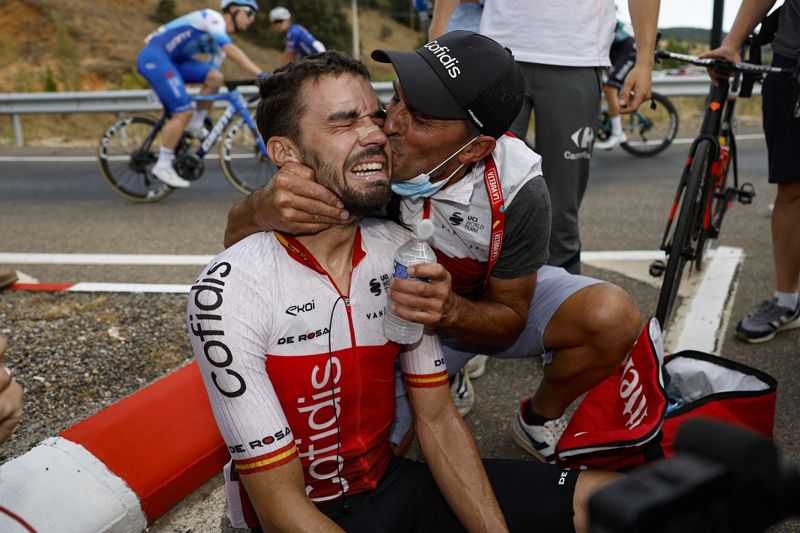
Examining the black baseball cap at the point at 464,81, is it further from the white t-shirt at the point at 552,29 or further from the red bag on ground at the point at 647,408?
the white t-shirt at the point at 552,29

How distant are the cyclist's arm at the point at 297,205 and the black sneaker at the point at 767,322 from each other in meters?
2.75

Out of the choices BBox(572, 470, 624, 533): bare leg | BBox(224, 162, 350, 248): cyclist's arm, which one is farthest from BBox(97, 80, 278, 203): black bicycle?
BBox(572, 470, 624, 533): bare leg

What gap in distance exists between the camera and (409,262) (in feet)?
7.04

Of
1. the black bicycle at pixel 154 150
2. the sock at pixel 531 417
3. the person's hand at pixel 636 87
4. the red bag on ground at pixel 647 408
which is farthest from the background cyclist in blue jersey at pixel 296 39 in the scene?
the red bag on ground at pixel 647 408

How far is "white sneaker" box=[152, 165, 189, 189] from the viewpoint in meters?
7.90

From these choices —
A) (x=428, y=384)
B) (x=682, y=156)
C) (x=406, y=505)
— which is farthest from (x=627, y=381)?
(x=682, y=156)

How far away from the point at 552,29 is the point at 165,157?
18.4ft

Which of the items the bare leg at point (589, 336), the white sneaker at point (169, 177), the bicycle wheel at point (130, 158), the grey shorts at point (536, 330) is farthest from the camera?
the bicycle wheel at point (130, 158)

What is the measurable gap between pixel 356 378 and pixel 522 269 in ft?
2.57

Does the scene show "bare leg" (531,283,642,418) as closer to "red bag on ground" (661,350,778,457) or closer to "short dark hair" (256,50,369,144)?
"red bag on ground" (661,350,778,457)

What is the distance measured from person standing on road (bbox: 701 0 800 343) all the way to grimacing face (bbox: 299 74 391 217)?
2.39 meters

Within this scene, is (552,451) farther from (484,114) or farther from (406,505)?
(484,114)

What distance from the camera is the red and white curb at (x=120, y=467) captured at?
243 centimetres

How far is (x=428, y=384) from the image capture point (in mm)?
2357
